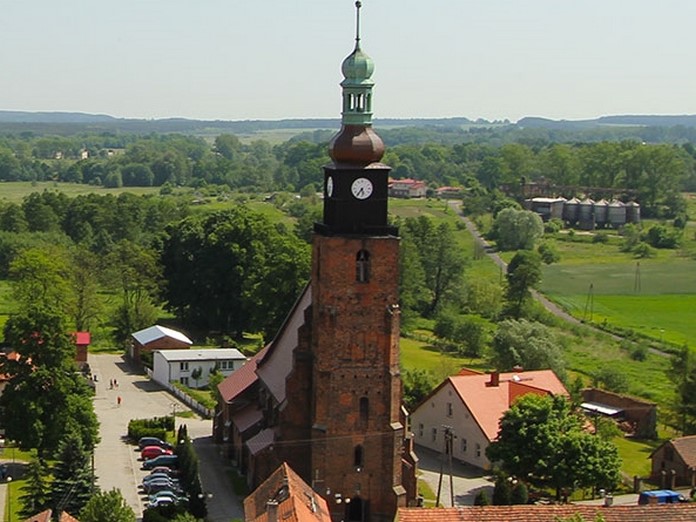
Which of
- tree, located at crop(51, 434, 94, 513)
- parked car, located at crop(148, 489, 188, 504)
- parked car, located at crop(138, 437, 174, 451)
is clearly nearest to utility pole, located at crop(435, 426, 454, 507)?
parked car, located at crop(148, 489, 188, 504)

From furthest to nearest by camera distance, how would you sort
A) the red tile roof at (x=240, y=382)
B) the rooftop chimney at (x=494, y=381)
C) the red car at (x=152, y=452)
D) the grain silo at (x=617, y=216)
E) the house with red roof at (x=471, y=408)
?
the grain silo at (x=617, y=216) → the rooftop chimney at (x=494, y=381) → the red tile roof at (x=240, y=382) → the house with red roof at (x=471, y=408) → the red car at (x=152, y=452)

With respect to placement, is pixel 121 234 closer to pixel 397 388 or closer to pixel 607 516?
pixel 397 388

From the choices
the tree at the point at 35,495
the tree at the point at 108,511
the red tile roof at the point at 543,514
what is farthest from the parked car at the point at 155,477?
the red tile roof at the point at 543,514

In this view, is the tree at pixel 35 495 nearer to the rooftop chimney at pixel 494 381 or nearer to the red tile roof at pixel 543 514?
the red tile roof at pixel 543 514

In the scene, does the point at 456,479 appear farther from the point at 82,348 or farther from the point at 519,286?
the point at 519,286

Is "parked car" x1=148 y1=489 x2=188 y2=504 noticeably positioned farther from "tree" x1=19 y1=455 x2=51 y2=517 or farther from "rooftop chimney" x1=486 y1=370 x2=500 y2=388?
"rooftop chimney" x1=486 y1=370 x2=500 y2=388

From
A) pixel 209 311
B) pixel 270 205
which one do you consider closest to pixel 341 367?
pixel 209 311
